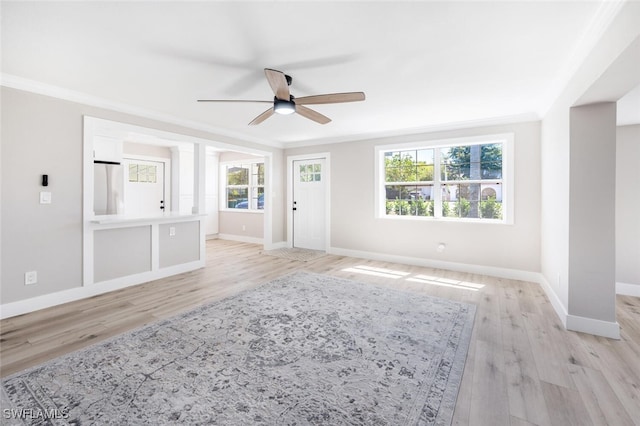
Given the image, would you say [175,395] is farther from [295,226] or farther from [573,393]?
[295,226]

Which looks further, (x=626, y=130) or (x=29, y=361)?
(x=626, y=130)

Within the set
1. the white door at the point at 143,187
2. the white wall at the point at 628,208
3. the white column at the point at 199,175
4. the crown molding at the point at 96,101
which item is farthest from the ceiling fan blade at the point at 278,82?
the white door at the point at 143,187

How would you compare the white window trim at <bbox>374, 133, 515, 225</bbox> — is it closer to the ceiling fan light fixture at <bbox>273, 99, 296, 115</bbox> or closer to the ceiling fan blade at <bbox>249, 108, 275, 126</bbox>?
the ceiling fan blade at <bbox>249, 108, 275, 126</bbox>

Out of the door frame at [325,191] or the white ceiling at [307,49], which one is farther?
the door frame at [325,191]

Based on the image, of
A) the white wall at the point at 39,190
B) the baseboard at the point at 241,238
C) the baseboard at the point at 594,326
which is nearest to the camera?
the baseboard at the point at 594,326

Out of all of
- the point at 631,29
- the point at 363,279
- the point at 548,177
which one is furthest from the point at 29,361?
the point at 548,177

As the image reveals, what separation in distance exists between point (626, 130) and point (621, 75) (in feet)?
7.96

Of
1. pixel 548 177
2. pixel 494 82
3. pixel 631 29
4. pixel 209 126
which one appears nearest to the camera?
pixel 631 29

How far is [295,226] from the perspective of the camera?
6742mm

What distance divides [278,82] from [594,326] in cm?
355

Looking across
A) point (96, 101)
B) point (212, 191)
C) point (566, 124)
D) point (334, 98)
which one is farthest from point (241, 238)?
point (566, 124)

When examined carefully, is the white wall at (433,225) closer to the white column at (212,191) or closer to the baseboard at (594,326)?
the baseboard at (594,326)

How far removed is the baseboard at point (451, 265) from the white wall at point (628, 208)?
93 cm

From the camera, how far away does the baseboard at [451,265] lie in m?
4.23
